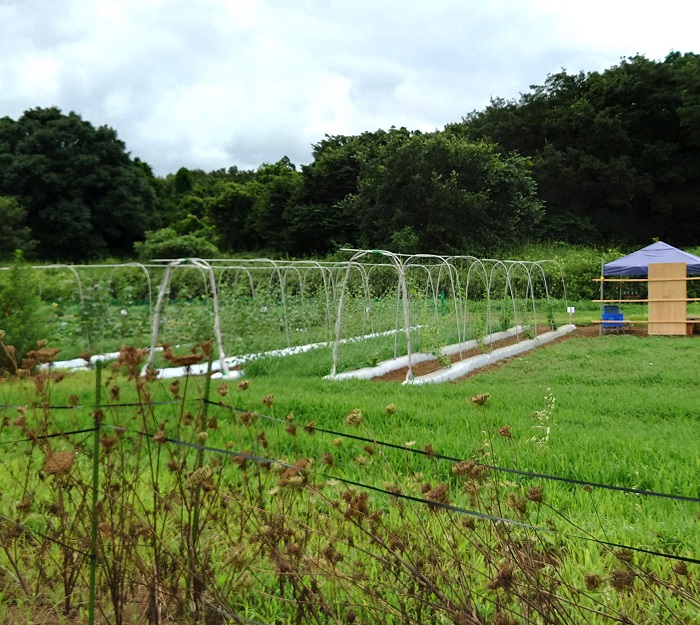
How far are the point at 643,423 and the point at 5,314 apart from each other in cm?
701

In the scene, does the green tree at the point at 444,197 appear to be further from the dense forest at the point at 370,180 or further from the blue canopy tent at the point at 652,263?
the blue canopy tent at the point at 652,263

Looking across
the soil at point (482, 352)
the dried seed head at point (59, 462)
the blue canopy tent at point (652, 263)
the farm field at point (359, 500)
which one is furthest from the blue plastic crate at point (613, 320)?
the dried seed head at point (59, 462)

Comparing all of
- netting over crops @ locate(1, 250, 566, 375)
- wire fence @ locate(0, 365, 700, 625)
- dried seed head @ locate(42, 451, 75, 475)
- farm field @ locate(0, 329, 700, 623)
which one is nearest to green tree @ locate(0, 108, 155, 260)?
netting over crops @ locate(1, 250, 566, 375)

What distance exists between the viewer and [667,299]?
13.4 m

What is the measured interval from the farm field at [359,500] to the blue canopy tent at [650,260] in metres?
5.73

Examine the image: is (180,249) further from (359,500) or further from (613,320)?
(359,500)

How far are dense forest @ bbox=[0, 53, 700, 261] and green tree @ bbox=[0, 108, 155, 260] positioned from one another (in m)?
0.06

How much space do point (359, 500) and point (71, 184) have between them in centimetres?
3111

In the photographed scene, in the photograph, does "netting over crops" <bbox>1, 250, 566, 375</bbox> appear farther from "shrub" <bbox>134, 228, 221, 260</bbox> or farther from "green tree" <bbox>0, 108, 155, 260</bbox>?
"green tree" <bbox>0, 108, 155, 260</bbox>

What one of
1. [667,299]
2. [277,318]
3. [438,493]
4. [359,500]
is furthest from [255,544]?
[667,299]

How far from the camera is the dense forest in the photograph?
A: 92.7ft

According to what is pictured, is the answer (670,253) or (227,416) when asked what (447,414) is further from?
(670,253)

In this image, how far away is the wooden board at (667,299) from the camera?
13328mm

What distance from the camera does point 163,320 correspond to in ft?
32.3
